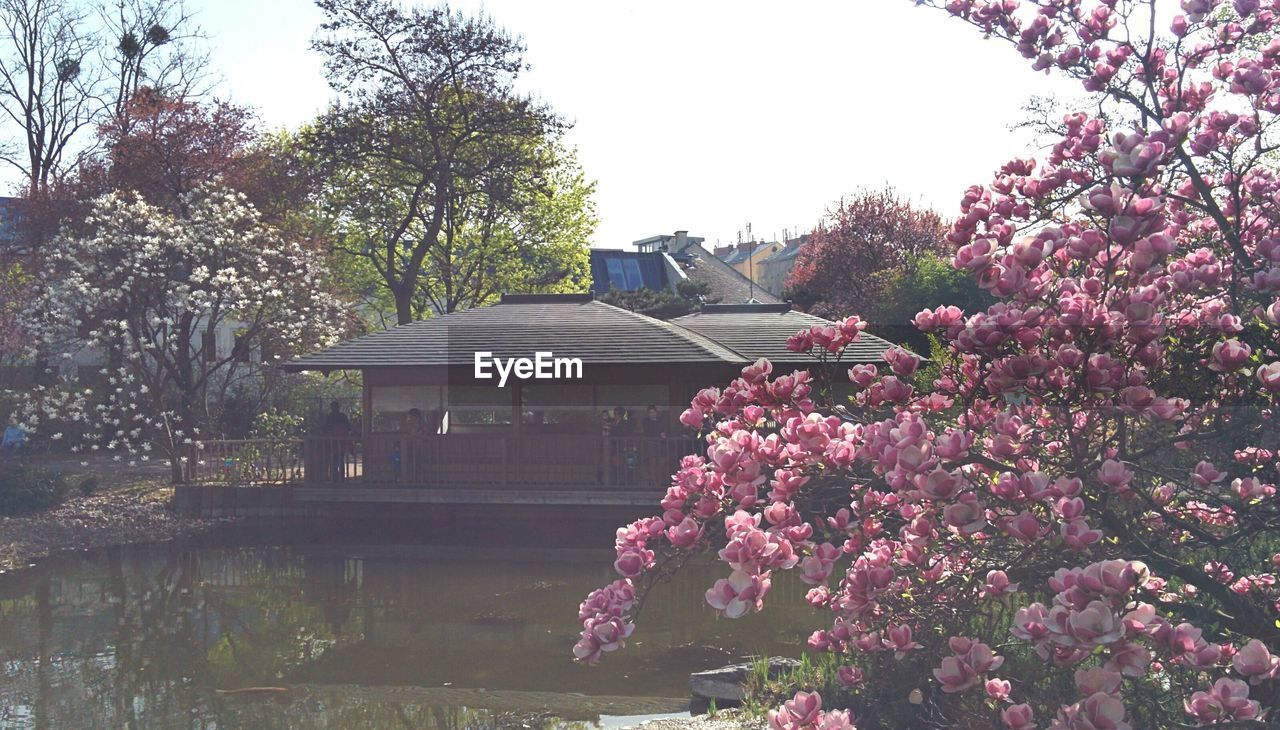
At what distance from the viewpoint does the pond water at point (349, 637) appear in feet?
34.4

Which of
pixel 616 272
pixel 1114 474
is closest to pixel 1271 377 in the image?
pixel 1114 474

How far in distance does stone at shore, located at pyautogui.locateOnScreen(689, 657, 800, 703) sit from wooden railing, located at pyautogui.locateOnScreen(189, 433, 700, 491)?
859 centimetres

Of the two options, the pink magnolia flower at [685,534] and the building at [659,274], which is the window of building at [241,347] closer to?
the pink magnolia flower at [685,534]

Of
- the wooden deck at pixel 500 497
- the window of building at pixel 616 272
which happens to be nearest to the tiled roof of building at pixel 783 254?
the window of building at pixel 616 272

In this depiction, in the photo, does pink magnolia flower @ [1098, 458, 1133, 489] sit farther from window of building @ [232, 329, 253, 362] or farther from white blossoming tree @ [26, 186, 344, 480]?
window of building @ [232, 329, 253, 362]

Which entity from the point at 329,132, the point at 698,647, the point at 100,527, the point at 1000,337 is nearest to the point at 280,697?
the point at 698,647

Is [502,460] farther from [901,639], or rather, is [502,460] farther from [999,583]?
[999,583]

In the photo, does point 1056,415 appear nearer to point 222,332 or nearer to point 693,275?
point 222,332

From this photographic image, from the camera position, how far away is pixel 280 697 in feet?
35.5

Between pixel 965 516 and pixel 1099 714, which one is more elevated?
pixel 965 516

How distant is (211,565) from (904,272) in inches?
828

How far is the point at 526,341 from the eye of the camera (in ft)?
67.1

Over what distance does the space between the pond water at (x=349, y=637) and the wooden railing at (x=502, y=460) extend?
989 millimetres

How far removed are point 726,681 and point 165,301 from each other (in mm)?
16582
